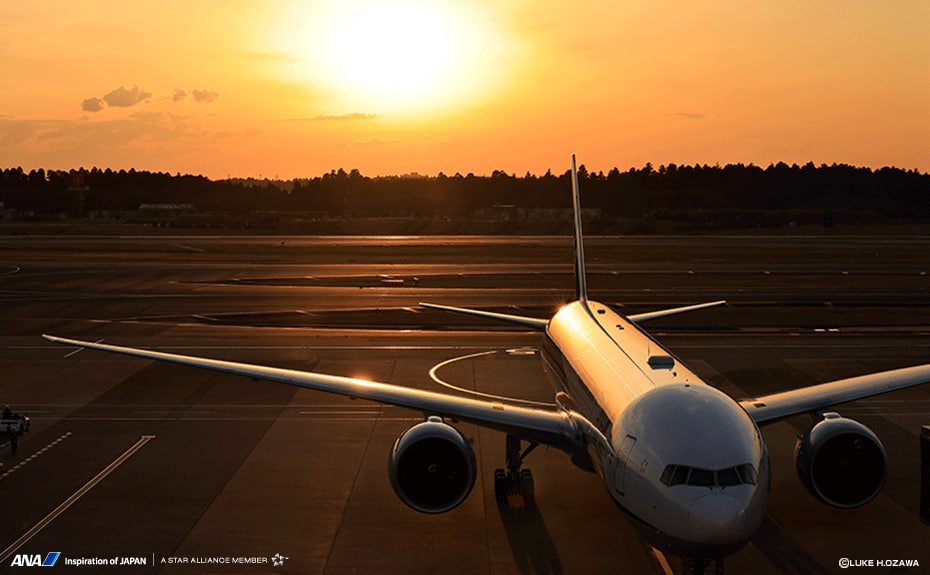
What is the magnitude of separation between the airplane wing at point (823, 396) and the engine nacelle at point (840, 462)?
53.5 inches

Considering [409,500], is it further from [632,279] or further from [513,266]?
[513,266]

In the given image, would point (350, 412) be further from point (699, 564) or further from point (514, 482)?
point (699, 564)

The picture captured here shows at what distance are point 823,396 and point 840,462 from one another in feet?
8.49

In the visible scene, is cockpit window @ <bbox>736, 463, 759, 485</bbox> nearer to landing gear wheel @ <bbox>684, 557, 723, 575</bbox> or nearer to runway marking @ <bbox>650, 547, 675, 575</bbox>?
landing gear wheel @ <bbox>684, 557, 723, 575</bbox>

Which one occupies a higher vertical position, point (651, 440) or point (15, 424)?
point (651, 440)

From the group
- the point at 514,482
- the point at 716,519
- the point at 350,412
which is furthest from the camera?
the point at 350,412

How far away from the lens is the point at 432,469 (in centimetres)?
2141

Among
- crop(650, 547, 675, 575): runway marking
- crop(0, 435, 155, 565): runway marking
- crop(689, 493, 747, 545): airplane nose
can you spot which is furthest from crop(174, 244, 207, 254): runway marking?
crop(689, 493, 747, 545): airplane nose

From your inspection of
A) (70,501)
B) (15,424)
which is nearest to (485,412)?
(70,501)

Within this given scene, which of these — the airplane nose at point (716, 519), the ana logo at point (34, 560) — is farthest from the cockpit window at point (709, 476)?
the ana logo at point (34, 560)

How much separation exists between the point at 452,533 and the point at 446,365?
22.1 metres

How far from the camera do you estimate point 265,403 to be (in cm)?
3794

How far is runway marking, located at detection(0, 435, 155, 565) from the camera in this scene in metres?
22.8

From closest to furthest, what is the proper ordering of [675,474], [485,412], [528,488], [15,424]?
[675,474] < [485,412] < [528,488] < [15,424]
